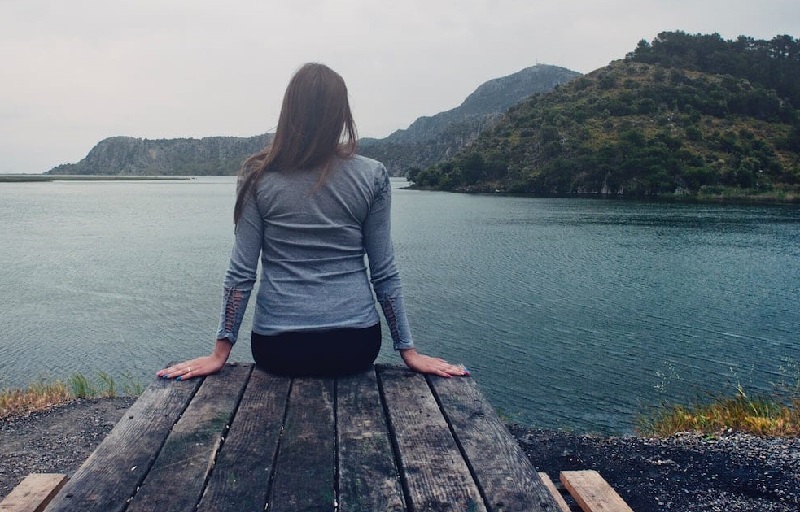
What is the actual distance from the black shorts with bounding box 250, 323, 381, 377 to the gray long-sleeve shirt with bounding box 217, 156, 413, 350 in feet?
0.13

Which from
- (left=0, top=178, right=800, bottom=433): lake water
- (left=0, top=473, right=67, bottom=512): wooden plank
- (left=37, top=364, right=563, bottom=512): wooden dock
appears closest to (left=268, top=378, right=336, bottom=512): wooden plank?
(left=37, top=364, right=563, bottom=512): wooden dock

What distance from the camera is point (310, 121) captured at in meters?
3.27

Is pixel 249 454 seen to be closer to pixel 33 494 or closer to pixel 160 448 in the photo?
pixel 160 448

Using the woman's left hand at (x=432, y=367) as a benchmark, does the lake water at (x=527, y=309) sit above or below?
below

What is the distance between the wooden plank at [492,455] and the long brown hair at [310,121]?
1.30 m

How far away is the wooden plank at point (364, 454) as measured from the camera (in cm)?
208

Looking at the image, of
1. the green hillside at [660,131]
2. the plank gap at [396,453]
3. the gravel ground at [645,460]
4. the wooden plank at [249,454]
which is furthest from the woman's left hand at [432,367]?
the green hillside at [660,131]

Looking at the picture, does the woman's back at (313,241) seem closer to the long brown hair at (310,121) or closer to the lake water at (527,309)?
the long brown hair at (310,121)

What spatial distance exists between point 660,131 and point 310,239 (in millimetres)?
87995

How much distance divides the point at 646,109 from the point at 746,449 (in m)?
94.2

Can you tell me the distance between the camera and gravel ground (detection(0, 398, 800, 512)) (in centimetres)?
571

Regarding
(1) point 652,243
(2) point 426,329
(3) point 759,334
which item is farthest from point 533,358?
(1) point 652,243

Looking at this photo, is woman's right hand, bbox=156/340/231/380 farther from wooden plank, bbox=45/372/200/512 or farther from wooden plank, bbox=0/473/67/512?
wooden plank, bbox=0/473/67/512

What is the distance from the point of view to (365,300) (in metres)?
3.51
